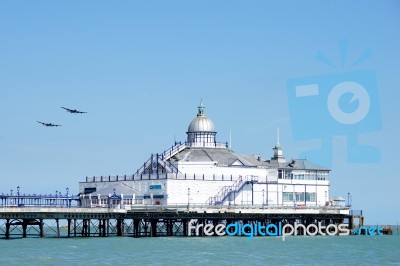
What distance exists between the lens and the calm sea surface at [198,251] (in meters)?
90.9

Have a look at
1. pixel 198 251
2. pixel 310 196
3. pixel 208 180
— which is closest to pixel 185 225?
pixel 208 180

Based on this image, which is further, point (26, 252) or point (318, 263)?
point (26, 252)

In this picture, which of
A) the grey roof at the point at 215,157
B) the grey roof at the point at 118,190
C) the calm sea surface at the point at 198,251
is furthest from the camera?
the grey roof at the point at 215,157

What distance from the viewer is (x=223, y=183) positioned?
14500cm

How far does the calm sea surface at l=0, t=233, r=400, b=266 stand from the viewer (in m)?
90.9

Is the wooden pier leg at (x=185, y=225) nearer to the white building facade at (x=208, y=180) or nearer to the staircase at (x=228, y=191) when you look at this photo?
the white building facade at (x=208, y=180)

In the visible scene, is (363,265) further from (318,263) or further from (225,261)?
(225,261)

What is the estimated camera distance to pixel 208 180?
144 meters

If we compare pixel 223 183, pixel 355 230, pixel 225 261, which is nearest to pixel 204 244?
pixel 225 261

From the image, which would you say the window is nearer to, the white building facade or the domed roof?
the white building facade

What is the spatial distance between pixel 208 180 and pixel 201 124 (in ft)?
37.3

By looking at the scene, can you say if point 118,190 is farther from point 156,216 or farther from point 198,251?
point 198,251

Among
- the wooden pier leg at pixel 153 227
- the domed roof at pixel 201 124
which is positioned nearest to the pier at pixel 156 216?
the wooden pier leg at pixel 153 227

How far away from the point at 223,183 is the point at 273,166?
9198 millimetres
